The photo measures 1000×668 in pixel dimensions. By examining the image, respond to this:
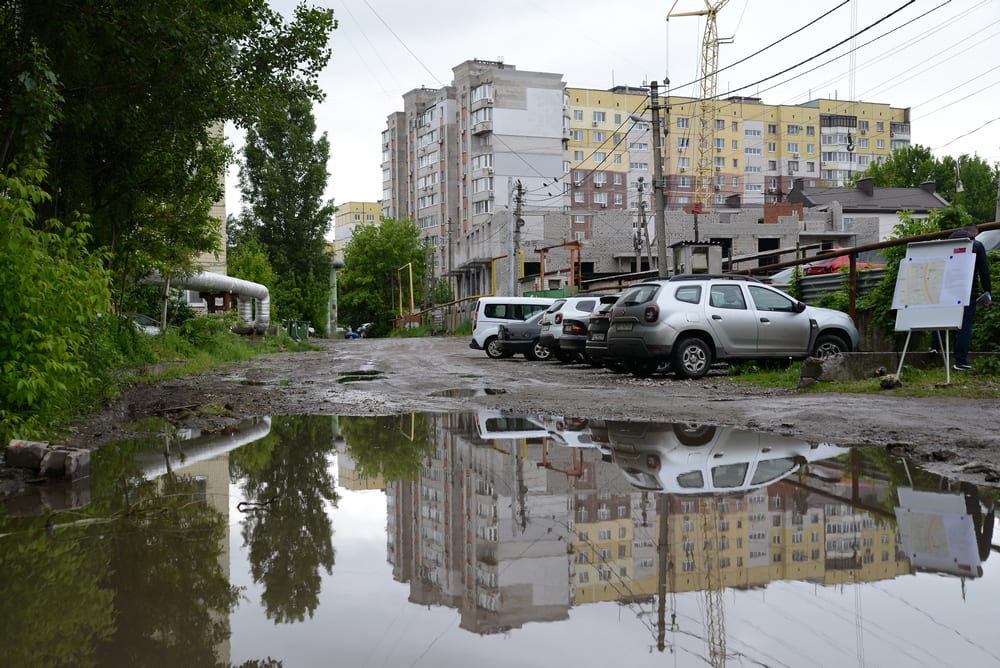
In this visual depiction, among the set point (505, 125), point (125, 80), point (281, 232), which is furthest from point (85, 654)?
point (505, 125)

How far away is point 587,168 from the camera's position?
10056cm

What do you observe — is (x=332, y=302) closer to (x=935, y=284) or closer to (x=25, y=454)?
(x=935, y=284)

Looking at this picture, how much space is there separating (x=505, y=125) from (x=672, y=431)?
264ft

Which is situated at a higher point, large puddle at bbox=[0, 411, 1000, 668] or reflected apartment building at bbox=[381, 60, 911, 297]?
reflected apartment building at bbox=[381, 60, 911, 297]

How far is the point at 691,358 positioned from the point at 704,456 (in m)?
8.58

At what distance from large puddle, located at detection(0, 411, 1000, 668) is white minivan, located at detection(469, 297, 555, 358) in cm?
2124

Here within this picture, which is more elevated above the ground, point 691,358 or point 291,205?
point 291,205

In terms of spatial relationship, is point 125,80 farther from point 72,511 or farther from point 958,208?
point 958,208

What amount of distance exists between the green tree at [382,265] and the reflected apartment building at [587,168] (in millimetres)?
3426

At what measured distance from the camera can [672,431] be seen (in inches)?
324

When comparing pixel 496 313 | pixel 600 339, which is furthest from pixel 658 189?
pixel 600 339

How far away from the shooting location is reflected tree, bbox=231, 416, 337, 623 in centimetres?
373

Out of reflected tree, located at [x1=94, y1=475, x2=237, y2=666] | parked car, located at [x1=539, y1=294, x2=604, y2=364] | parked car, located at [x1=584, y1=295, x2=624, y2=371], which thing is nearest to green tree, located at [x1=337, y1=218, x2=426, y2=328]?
parked car, located at [x1=539, y1=294, x2=604, y2=364]

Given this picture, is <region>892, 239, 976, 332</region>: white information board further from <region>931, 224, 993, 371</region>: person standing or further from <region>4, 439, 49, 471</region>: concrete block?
<region>4, 439, 49, 471</region>: concrete block
